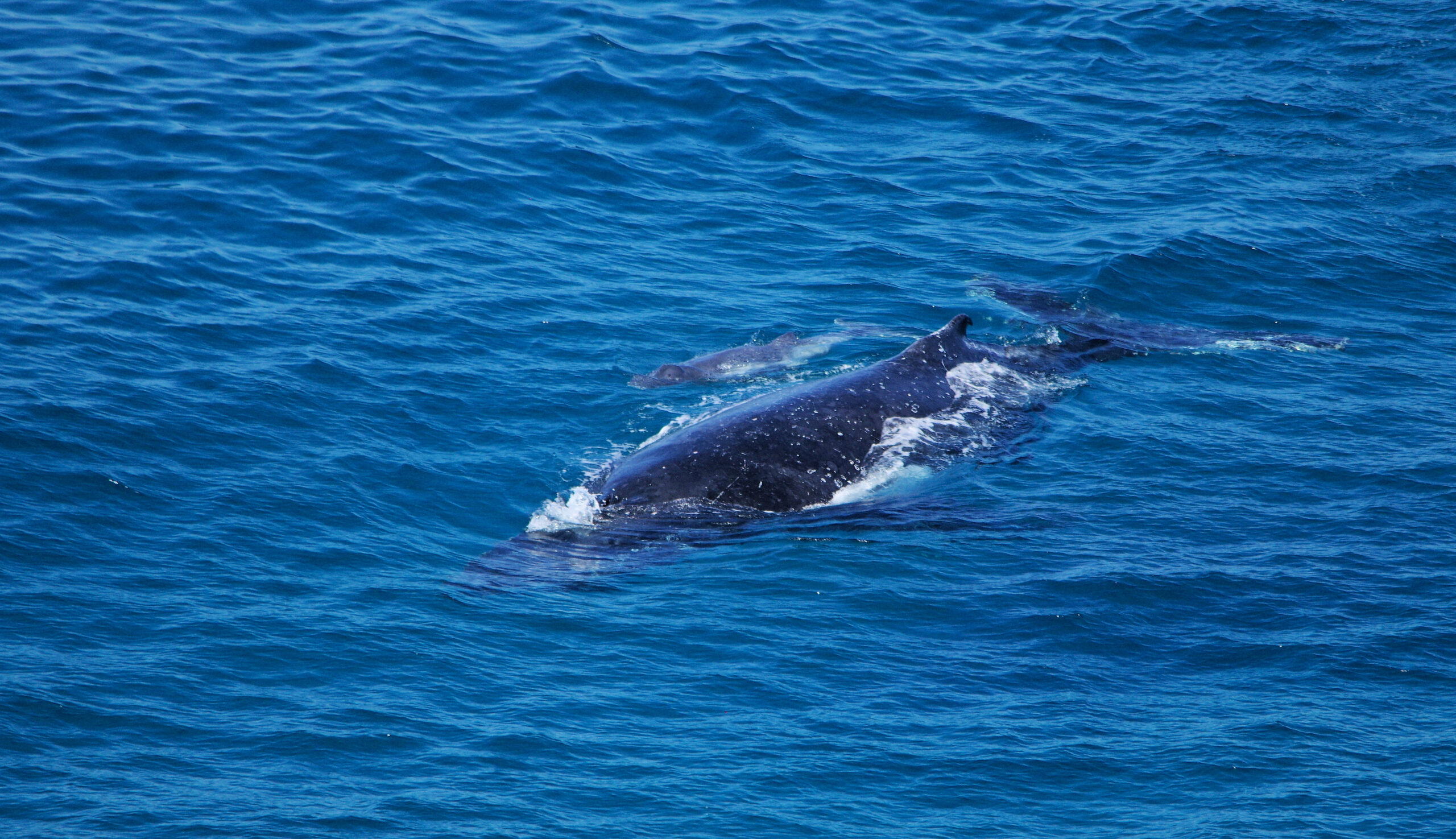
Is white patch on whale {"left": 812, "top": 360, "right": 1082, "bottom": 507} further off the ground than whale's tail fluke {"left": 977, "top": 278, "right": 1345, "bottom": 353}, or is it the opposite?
whale's tail fluke {"left": 977, "top": 278, "right": 1345, "bottom": 353}

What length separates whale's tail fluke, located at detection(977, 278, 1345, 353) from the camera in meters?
17.9

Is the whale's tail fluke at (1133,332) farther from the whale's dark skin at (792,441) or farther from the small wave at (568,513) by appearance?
the small wave at (568,513)

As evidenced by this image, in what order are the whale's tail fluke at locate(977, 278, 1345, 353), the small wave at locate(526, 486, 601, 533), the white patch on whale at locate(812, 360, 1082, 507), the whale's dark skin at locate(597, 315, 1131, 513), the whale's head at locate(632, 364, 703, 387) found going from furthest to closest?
the whale's tail fluke at locate(977, 278, 1345, 353)
the whale's head at locate(632, 364, 703, 387)
the white patch on whale at locate(812, 360, 1082, 507)
the whale's dark skin at locate(597, 315, 1131, 513)
the small wave at locate(526, 486, 601, 533)

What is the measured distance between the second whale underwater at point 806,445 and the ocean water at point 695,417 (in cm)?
43

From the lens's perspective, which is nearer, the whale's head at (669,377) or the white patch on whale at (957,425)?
the white patch on whale at (957,425)

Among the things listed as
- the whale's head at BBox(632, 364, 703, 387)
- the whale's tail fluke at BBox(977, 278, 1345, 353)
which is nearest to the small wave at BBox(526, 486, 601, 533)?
the whale's head at BBox(632, 364, 703, 387)

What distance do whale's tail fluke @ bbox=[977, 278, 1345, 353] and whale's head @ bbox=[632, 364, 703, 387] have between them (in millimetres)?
4916

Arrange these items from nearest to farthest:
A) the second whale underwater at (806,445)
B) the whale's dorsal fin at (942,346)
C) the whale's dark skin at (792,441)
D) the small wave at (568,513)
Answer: the second whale underwater at (806,445)
the small wave at (568,513)
the whale's dark skin at (792,441)
the whale's dorsal fin at (942,346)

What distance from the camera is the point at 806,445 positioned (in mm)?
14219

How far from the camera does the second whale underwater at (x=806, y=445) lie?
42.9 ft

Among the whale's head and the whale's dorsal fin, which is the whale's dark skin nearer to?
the whale's dorsal fin

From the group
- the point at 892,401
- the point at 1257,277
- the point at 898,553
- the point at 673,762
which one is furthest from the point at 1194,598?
the point at 1257,277

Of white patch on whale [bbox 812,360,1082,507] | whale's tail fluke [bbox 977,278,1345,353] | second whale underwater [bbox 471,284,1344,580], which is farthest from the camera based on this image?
whale's tail fluke [bbox 977,278,1345,353]

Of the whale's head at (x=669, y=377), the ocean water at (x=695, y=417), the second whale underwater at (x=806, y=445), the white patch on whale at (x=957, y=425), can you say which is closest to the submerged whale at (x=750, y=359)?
the whale's head at (x=669, y=377)
